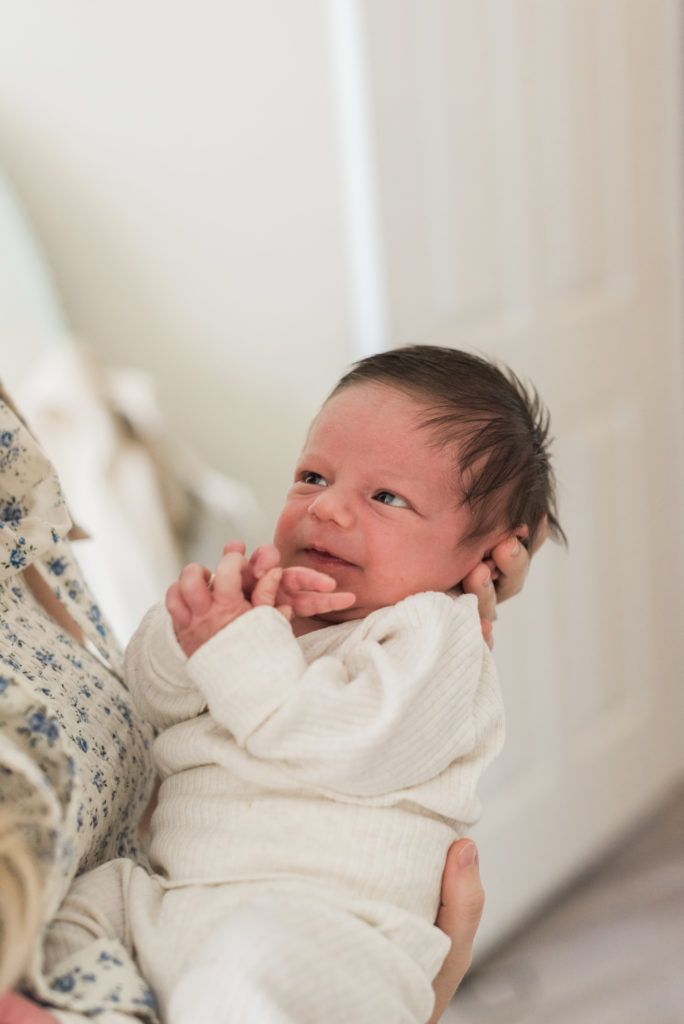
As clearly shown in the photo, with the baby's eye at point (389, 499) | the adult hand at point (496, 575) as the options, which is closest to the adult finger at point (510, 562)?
the adult hand at point (496, 575)

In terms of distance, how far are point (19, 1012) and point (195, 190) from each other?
1.92 m

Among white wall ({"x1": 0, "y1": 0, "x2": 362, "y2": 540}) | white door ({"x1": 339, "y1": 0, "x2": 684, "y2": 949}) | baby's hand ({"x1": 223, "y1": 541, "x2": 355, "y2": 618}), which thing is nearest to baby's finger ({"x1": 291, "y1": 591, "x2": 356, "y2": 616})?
baby's hand ({"x1": 223, "y1": 541, "x2": 355, "y2": 618})

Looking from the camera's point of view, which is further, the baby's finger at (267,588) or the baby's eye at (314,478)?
the baby's eye at (314,478)

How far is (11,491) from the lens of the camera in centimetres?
78

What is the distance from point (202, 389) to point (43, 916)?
1.84m

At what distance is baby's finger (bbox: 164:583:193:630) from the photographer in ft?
2.42

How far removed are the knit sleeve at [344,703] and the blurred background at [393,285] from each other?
1.01 m

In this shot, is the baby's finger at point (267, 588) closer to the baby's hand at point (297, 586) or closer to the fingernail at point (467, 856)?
the baby's hand at point (297, 586)

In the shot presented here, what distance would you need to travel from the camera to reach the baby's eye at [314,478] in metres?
0.88

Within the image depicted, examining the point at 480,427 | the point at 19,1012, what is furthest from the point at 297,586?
the point at 19,1012

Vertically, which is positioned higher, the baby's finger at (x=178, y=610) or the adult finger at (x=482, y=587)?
the baby's finger at (x=178, y=610)

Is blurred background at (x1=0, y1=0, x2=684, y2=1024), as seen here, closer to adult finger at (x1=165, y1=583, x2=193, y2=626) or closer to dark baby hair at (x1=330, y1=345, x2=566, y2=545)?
A: dark baby hair at (x1=330, y1=345, x2=566, y2=545)

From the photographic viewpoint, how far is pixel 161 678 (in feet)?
2.57

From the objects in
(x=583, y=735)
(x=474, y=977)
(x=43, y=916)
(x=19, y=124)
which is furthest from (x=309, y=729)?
(x=19, y=124)
